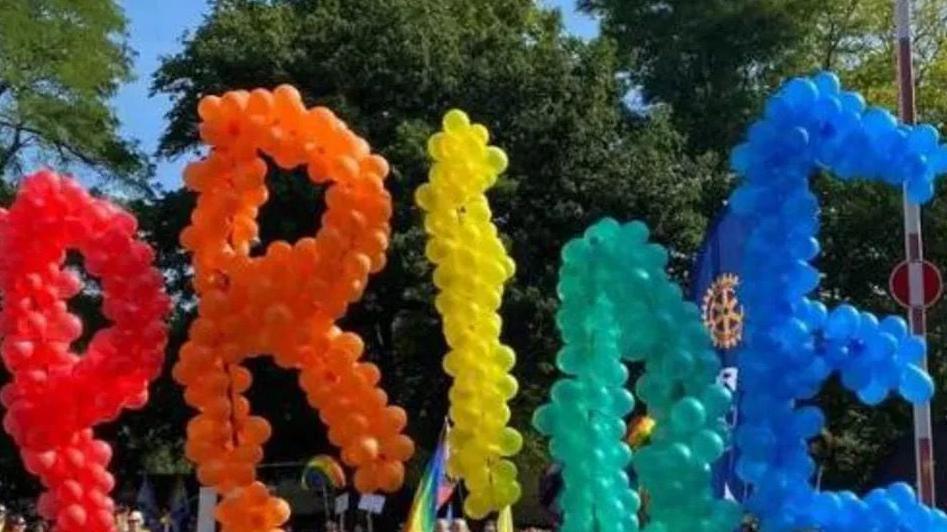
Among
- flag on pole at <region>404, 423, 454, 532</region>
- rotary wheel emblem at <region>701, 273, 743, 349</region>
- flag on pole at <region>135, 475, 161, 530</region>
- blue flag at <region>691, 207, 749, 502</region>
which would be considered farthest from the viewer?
flag on pole at <region>135, 475, 161, 530</region>

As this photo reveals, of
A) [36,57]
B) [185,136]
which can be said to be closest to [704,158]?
[185,136]

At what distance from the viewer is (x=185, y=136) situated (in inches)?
1344

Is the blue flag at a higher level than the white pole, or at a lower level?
higher

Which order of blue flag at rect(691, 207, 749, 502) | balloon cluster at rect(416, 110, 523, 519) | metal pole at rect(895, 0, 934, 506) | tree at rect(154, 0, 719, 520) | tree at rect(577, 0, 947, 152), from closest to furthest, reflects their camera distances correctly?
balloon cluster at rect(416, 110, 523, 519) < metal pole at rect(895, 0, 934, 506) < blue flag at rect(691, 207, 749, 502) < tree at rect(154, 0, 719, 520) < tree at rect(577, 0, 947, 152)

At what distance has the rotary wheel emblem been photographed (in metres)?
14.0

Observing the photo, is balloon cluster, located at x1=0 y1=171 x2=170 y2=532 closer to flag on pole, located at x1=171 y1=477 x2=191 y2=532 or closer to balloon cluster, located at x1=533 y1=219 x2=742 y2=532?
balloon cluster, located at x1=533 y1=219 x2=742 y2=532

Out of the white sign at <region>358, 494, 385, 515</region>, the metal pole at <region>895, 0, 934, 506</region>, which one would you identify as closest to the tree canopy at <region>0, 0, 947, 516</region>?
the white sign at <region>358, 494, 385, 515</region>

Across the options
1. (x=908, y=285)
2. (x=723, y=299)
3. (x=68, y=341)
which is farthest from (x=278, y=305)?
(x=723, y=299)

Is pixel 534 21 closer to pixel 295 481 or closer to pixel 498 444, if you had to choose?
pixel 295 481

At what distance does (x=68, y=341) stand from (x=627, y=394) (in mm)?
2931

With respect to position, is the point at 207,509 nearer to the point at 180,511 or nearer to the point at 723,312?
the point at 723,312

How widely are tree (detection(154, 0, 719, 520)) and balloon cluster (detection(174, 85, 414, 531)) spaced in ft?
65.7

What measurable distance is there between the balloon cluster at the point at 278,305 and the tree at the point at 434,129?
20035mm

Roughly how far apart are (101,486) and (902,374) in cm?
407
